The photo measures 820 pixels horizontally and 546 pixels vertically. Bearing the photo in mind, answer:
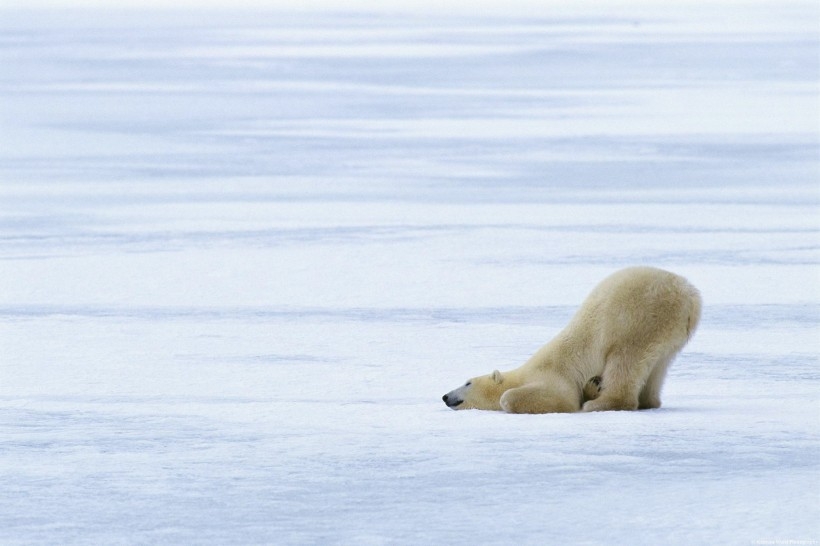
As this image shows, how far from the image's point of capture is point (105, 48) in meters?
26.4

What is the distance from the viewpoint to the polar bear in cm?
432

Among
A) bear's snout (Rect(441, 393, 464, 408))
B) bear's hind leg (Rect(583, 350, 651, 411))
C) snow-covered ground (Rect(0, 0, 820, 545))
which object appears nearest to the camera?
snow-covered ground (Rect(0, 0, 820, 545))

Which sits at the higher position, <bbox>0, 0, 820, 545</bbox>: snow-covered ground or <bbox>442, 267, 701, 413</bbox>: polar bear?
<bbox>442, 267, 701, 413</bbox>: polar bear

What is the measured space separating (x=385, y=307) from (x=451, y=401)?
194 centimetres

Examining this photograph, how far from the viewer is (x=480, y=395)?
4.46 meters

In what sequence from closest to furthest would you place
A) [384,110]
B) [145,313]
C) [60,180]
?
1. [145,313]
2. [60,180]
3. [384,110]

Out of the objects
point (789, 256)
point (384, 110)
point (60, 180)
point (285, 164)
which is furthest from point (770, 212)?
point (384, 110)

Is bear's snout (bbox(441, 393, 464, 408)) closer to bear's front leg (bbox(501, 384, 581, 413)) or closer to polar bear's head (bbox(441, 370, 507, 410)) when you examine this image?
polar bear's head (bbox(441, 370, 507, 410))

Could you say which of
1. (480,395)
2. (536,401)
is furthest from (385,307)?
(536,401)

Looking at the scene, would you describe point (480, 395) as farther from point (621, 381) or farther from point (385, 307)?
point (385, 307)

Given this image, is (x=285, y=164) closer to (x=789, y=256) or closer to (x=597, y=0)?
(x=789, y=256)

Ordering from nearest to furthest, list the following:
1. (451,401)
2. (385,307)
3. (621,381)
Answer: (621,381) → (451,401) → (385,307)

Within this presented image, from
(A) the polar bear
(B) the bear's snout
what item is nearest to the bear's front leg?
(A) the polar bear

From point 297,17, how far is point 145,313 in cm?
3506
